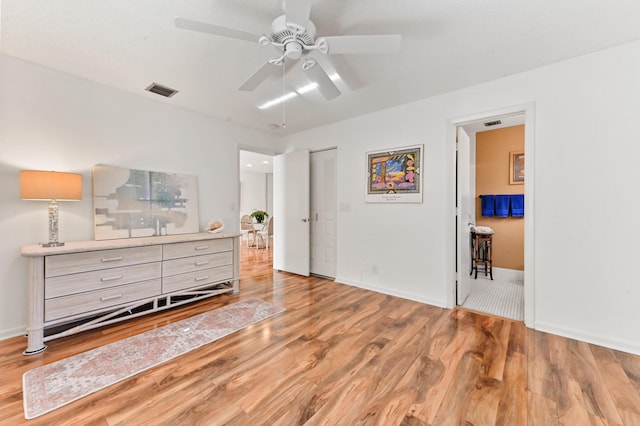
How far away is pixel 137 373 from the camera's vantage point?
70.3 inches

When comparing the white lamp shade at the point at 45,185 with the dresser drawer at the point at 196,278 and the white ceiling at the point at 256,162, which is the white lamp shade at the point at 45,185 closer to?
the dresser drawer at the point at 196,278

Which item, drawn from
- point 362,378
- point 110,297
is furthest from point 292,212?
point 362,378

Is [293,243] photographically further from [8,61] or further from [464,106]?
[8,61]

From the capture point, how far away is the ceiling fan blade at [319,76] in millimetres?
1882

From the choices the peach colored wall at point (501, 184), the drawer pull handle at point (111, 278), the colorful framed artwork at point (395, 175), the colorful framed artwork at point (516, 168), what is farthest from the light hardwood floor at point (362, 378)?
the colorful framed artwork at point (516, 168)

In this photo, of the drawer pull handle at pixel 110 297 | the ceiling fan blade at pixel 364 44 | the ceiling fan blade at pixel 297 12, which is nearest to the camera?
the ceiling fan blade at pixel 297 12

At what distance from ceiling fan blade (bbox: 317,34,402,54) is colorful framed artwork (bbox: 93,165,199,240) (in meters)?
2.53

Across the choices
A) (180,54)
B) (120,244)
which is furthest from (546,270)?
(120,244)

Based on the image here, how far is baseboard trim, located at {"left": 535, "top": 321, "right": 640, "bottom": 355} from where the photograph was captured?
2.07 metres

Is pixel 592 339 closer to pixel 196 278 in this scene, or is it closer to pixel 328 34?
pixel 328 34

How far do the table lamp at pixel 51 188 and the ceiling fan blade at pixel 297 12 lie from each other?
2294 millimetres

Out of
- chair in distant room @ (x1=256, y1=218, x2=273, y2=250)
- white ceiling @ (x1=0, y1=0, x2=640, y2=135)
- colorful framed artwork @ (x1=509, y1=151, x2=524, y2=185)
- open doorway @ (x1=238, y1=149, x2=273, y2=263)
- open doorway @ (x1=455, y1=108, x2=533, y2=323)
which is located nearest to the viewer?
white ceiling @ (x1=0, y1=0, x2=640, y2=135)

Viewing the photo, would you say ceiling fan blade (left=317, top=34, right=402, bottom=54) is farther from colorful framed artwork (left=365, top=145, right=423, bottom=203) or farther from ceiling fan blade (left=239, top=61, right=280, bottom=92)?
colorful framed artwork (left=365, top=145, right=423, bottom=203)

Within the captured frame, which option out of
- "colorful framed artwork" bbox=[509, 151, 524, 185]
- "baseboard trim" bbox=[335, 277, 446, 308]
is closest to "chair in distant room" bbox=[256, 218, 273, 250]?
"baseboard trim" bbox=[335, 277, 446, 308]
